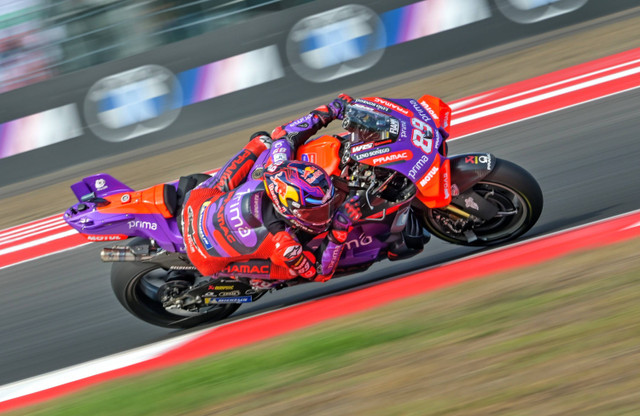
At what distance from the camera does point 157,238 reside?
5156 mm

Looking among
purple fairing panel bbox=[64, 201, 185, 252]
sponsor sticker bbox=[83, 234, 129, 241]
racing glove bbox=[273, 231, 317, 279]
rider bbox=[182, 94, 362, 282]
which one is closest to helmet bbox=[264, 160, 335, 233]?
rider bbox=[182, 94, 362, 282]

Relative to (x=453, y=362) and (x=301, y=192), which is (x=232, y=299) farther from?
(x=453, y=362)

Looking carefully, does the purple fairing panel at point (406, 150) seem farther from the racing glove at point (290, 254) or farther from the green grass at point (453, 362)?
the green grass at point (453, 362)

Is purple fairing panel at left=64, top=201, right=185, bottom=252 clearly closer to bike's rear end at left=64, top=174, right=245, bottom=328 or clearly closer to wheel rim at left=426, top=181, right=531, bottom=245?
bike's rear end at left=64, top=174, right=245, bottom=328

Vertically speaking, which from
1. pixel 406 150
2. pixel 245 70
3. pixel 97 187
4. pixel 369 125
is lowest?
pixel 406 150

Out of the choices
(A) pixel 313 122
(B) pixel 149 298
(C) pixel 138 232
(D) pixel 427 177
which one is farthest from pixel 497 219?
(B) pixel 149 298

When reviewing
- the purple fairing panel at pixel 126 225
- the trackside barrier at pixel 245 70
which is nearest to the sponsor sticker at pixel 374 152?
the purple fairing panel at pixel 126 225

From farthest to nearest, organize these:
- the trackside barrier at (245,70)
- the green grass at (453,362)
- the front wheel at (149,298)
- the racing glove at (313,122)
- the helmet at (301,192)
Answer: the trackside barrier at (245,70) → the front wheel at (149,298) → the racing glove at (313,122) → the helmet at (301,192) → the green grass at (453,362)

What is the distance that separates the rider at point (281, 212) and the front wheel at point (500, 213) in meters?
0.89

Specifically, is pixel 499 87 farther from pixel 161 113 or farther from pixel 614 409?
pixel 614 409

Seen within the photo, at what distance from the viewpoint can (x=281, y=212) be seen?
4.45m

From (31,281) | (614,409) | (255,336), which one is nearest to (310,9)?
(31,281)

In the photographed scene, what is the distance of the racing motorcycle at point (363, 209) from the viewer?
4.52 meters

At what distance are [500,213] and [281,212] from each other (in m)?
1.69
